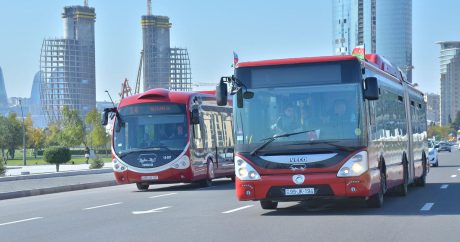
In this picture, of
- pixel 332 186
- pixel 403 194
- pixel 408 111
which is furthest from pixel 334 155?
pixel 408 111

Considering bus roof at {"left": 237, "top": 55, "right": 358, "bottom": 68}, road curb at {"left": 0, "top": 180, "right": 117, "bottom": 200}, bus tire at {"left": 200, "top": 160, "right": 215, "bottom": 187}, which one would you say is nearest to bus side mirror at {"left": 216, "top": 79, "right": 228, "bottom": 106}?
bus roof at {"left": 237, "top": 55, "right": 358, "bottom": 68}

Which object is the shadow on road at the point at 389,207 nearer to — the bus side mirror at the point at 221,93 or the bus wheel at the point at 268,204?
the bus wheel at the point at 268,204

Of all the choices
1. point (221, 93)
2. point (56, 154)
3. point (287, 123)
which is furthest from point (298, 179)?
point (56, 154)

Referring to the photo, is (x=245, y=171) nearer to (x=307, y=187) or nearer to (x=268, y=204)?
(x=307, y=187)

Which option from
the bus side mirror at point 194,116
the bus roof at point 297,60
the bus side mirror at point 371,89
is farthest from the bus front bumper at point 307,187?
the bus side mirror at point 194,116

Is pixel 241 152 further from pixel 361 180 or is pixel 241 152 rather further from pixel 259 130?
pixel 361 180

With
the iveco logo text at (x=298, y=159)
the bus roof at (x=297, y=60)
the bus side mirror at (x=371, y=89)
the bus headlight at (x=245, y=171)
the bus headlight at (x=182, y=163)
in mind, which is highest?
the bus roof at (x=297, y=60)

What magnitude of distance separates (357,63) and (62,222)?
6091mm

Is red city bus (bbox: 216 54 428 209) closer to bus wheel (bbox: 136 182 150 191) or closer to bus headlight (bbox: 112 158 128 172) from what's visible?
bus headlight (bbox: 112 158 128 172)

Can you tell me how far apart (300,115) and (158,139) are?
497 inches

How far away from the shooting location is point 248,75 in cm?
1598

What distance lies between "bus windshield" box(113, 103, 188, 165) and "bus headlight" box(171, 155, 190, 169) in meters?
0.34

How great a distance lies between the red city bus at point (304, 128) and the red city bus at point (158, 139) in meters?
11.7

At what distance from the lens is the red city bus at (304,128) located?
50.4 ft
